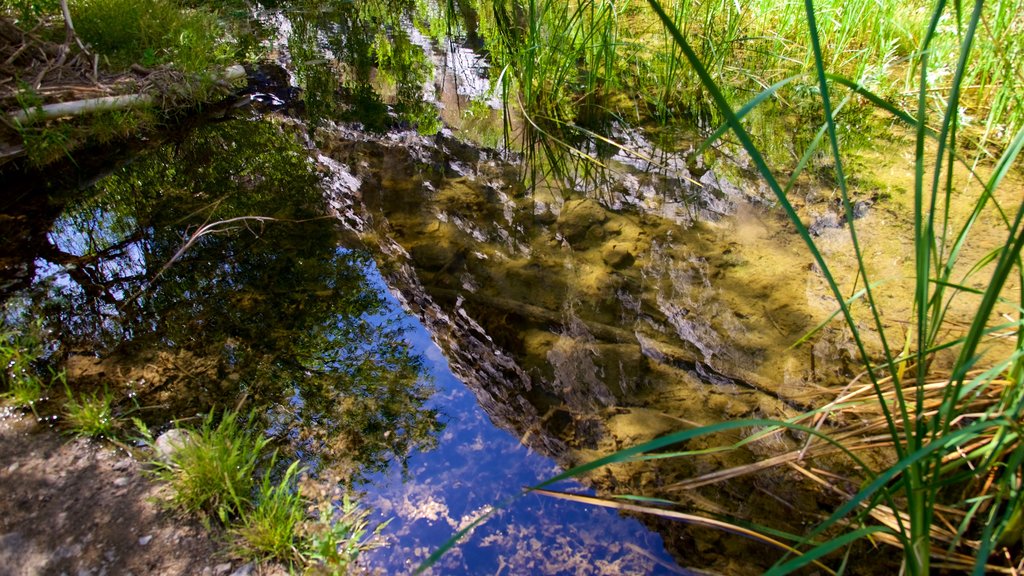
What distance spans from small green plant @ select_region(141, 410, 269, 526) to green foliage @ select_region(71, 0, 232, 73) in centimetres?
306

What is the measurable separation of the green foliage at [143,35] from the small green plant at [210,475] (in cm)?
306

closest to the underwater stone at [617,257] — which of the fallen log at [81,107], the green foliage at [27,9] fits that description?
the fallen log at [81,107]

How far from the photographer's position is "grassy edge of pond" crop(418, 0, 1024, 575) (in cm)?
99

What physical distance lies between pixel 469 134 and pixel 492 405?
2.08m

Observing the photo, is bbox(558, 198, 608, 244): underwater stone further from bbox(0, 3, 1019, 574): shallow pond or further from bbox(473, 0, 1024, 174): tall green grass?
bbox(473, 0, 1024, 174): tall green grass

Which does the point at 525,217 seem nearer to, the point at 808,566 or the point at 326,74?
the point at 808,566

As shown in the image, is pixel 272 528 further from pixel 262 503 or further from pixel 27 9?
pixel 27 9

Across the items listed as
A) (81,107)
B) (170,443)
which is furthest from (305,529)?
(81,107)

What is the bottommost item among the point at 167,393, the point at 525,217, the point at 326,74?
the point at 167,393

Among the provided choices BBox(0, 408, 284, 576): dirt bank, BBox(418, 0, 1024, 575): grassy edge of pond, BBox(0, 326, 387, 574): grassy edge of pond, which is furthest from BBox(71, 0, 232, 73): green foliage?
BBox(418, 0, 1024, 575): grassy edge of pond

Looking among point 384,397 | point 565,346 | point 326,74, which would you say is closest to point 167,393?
point 384,397

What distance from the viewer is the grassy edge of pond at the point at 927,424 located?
0.99m

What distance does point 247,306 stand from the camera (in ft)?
7.96

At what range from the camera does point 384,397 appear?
2080mm
